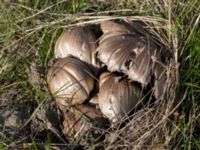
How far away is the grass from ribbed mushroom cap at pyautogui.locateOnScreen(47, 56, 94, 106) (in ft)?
0.28

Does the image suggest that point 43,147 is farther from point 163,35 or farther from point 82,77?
point 163,35

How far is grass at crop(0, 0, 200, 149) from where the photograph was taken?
2.50 m

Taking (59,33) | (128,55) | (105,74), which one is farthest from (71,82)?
(59,33)

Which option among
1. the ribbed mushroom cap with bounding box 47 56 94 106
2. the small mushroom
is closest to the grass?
the ribbed mushroom cap with bounding box 47 56 94 106

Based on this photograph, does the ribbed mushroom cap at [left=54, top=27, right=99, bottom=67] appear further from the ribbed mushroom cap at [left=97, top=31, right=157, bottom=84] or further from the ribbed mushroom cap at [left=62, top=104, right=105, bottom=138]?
the ribbed mushroom cap at [left=62, top=104, right=105, bottom=138]

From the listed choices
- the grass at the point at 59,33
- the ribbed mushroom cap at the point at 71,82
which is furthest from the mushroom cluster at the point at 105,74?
the grass at the point at 59,33

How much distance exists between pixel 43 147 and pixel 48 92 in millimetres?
316

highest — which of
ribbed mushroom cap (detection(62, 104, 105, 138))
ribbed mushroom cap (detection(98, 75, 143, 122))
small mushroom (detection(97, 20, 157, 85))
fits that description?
small mushroom (detection(97, 20, 157, 85))

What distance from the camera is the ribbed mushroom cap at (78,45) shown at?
2.49 meters

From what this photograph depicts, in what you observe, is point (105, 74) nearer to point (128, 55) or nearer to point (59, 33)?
point (128, 55)

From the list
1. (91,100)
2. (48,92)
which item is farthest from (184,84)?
(48,92)

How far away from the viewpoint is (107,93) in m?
2.36

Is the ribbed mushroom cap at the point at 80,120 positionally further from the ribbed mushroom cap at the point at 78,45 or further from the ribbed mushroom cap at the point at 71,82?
the ribbed mushroom cap at the point at 78,45

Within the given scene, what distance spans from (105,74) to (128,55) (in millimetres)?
157
